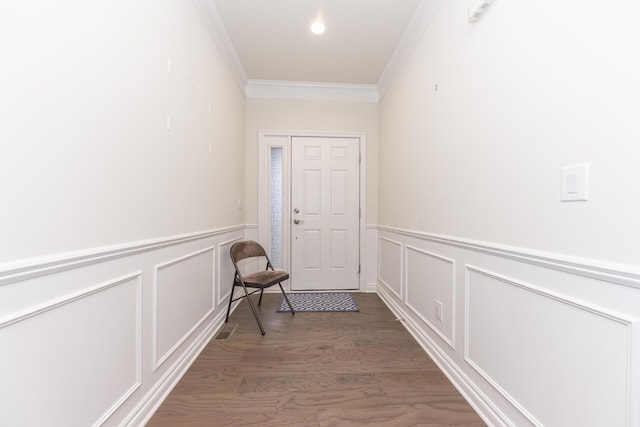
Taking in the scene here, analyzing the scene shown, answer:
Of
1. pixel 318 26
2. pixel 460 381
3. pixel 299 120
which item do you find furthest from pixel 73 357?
pixel 299 120

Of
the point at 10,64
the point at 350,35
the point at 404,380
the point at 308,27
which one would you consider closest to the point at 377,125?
the point at 350,35

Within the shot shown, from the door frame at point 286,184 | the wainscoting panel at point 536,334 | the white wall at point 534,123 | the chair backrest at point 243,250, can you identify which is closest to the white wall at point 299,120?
the door frame at point 286,184

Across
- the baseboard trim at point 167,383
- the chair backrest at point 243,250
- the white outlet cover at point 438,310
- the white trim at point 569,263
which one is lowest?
the baseboard trim at point 167,383

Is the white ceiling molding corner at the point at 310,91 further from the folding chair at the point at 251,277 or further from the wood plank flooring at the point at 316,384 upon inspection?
the wood plank flooring at the point at 316,384

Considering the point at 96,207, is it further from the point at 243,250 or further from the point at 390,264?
the point at 390,264

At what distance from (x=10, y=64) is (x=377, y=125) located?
3.29 m

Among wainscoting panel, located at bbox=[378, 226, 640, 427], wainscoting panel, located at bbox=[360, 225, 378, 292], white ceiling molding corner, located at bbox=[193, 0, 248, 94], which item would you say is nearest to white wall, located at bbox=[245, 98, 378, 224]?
white ceiling molding corner, located at bbox=[193, 0, 248, 94]

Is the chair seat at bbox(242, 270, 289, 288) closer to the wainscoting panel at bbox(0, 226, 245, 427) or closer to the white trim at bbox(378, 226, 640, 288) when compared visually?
the wainscoting panel at bbox(0, 226, 245, 427)

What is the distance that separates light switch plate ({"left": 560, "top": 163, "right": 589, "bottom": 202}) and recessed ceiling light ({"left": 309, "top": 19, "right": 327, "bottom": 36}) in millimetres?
2113

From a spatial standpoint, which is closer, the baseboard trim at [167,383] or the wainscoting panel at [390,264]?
the baseboard trim at [167,383]

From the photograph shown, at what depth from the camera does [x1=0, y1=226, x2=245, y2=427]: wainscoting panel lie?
78 centimetres

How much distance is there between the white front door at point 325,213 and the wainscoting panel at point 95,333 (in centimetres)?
177

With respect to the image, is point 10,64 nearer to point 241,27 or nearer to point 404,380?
point 241,27

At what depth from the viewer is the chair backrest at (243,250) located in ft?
8.54
